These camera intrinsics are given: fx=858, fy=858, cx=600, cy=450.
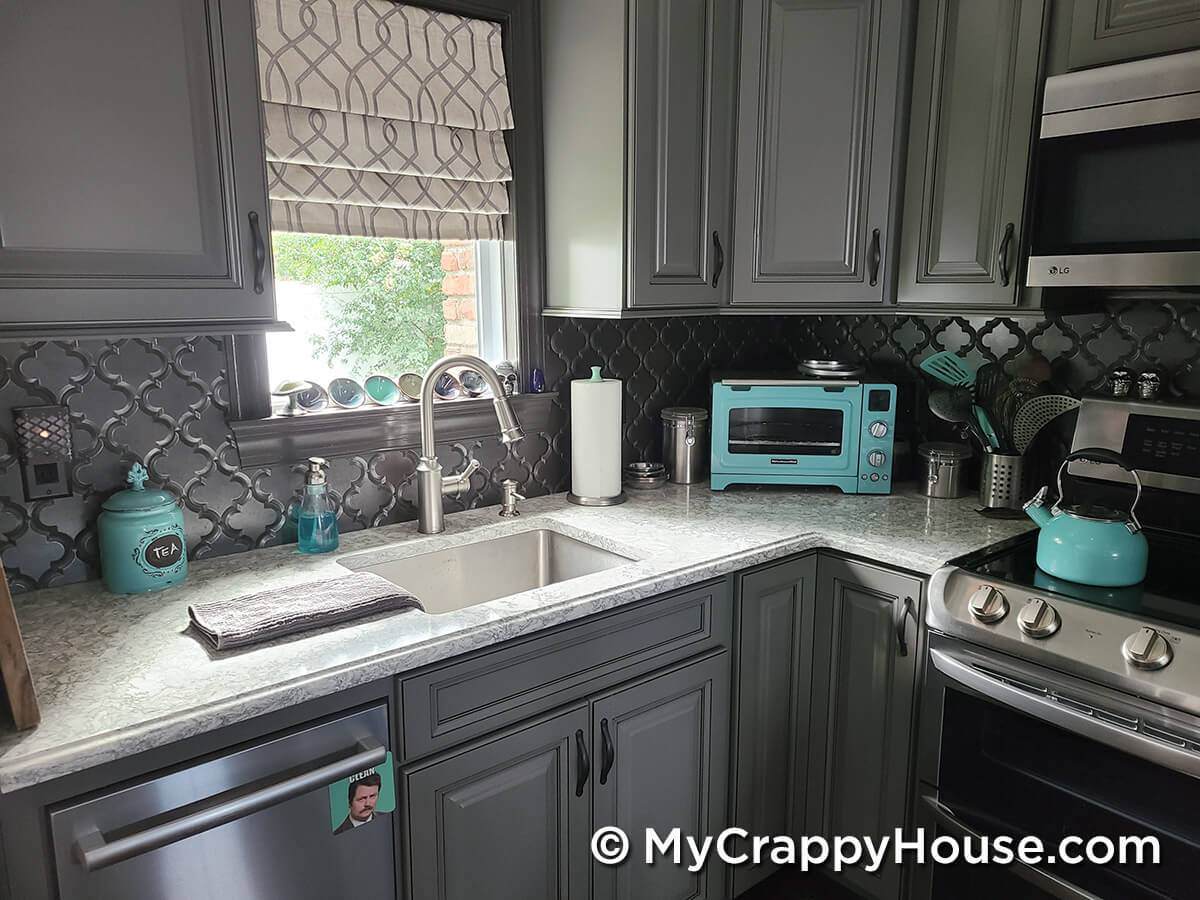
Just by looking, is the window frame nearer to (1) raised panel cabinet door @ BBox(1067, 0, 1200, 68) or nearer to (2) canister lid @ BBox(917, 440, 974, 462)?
(2) canister lid @ BBox(917, 440, 974, 462)

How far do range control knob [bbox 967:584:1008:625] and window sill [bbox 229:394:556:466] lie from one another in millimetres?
1158

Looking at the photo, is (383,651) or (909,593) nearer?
(383,651)

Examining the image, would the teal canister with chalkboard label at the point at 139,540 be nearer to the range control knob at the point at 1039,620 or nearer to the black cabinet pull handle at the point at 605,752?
the black cabinet pull handle at the point at 605,752

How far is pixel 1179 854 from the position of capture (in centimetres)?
145

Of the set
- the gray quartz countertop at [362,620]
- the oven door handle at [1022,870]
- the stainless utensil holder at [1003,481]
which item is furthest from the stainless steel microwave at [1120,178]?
the oven door handle at [1022,870]

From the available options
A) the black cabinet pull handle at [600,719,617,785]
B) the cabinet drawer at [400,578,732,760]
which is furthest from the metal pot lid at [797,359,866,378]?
the black cabinet pull handle at [600,719,617,785]

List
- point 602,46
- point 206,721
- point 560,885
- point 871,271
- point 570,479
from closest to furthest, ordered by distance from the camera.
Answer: point 206,721 < point 560,885 < point 602,46 < point 871,271 < point 570,479

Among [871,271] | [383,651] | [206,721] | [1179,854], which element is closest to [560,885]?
[383,651]

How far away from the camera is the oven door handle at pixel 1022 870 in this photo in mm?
1588

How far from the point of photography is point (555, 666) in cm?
159

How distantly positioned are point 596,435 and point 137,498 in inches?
41.9

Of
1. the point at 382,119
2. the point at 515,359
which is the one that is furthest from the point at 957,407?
the point at 382,119

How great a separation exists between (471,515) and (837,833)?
1185 mm

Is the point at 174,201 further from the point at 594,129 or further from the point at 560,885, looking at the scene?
the point at 560,885
